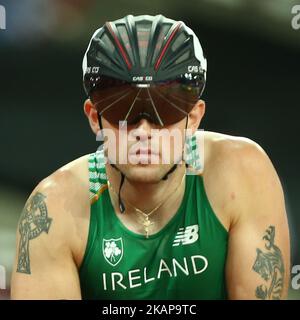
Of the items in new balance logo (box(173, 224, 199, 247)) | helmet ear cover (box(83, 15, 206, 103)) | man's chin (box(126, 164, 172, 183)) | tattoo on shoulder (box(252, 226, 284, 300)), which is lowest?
tattoo on shoulder (box(252, 226, 284, 300))

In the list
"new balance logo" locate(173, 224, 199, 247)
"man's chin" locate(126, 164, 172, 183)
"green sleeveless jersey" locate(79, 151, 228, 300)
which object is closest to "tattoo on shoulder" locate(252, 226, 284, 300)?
"green sleeveless jersey" locate(79, 151, 228, 300)

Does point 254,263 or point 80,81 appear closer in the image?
point 254,263

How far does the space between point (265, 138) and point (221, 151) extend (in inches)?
22.3

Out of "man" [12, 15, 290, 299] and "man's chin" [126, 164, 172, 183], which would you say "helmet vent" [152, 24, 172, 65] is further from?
"man's chin" [126, 164, 172, 183]

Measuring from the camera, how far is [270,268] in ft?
9.61

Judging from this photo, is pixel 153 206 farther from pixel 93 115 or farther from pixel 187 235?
pixel 93 115

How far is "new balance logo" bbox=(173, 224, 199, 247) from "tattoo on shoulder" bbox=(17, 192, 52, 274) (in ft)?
1.80

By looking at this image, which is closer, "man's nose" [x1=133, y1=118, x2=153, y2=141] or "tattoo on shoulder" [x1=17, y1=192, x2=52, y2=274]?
"man's nose" [x1=133, y1=118, x2=153, y2=141]

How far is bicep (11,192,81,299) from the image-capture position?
2.90 metres

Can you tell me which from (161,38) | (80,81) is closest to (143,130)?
(161,38)

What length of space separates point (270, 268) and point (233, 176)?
417mm

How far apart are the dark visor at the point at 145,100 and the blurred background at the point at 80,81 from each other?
664mm
